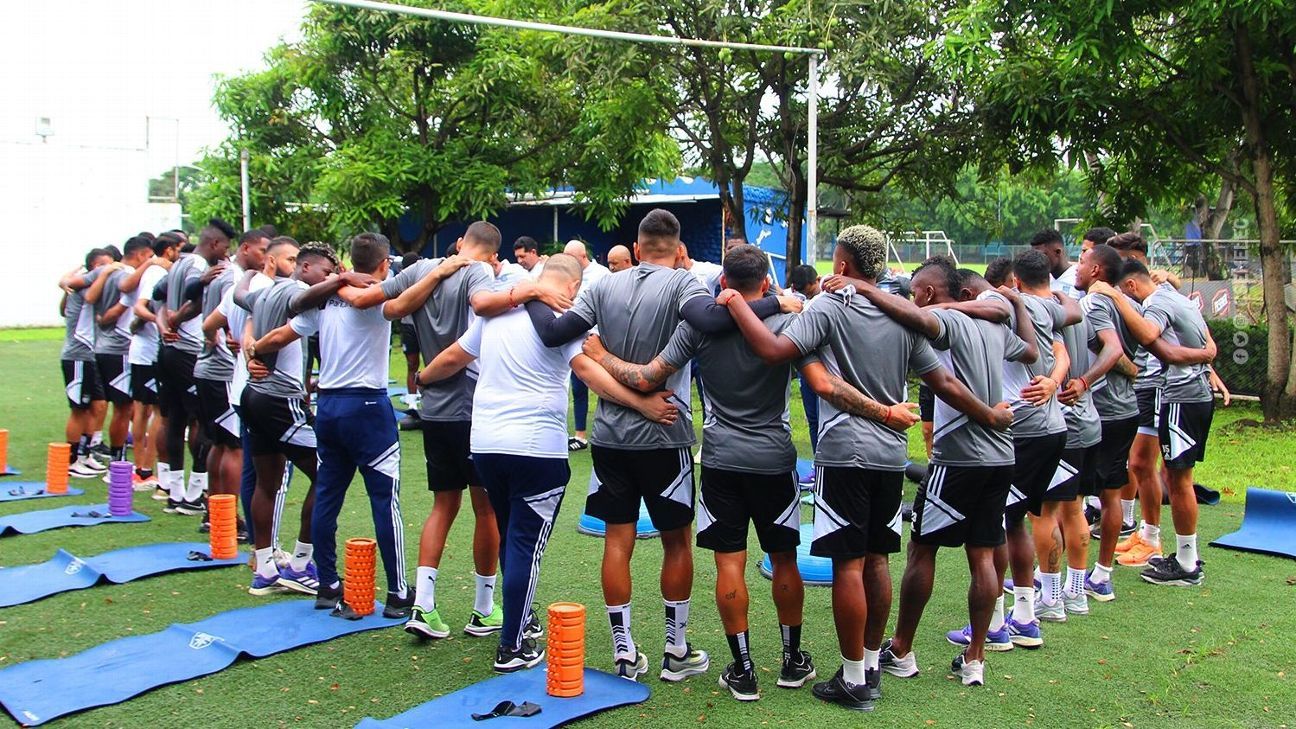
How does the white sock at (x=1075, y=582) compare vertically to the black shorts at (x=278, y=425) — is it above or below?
below

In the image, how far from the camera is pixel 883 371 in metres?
4.66

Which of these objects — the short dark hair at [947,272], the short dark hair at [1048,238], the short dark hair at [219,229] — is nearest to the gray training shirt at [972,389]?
the short dark hair at [947,272]

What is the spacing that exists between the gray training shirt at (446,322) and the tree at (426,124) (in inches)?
428

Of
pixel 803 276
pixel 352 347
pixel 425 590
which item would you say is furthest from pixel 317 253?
pixel 803 276

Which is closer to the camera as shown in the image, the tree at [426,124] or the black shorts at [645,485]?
the black shorts at [645,485]

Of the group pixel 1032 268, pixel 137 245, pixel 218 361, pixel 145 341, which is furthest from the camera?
pixel 137 245

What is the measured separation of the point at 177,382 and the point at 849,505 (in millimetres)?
5695

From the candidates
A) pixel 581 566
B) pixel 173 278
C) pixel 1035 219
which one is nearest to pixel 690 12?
pixel 173 278

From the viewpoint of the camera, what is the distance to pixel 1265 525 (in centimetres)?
793

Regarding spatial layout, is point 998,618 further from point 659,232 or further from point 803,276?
point 803,276

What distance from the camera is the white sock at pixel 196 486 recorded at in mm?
8508

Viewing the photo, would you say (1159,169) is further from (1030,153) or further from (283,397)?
(283,397)

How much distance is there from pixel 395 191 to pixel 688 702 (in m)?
14.3

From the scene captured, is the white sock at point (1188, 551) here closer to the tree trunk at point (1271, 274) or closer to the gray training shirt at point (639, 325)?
the gray training shirt at point (639, 325)
